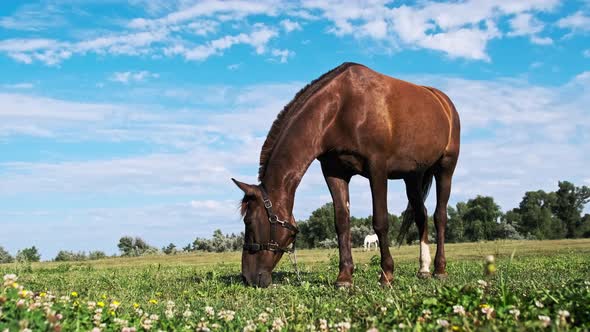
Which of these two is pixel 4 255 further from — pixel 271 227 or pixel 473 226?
pixel 473 226

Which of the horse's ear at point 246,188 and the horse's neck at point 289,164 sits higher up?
the horse's neck at point 289,164

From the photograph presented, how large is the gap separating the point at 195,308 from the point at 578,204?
64.0 metres

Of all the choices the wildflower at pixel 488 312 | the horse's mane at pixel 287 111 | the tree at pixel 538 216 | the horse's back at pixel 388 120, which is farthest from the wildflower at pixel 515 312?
the tree at pixel 538 216

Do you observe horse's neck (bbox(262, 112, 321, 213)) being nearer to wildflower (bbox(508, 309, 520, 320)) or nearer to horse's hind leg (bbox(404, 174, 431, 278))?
horse's hind leg (bbox(404, 174, 431, 278))

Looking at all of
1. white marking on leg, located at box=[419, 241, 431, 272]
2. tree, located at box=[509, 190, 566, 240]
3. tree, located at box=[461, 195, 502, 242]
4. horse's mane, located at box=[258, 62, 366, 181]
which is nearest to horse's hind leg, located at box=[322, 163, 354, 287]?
horse's mane, located at box=[258, 62, 366, 181]

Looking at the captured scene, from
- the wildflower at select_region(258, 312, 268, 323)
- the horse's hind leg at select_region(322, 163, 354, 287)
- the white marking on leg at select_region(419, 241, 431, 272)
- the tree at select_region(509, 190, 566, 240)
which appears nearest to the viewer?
the wildflower at select_region(258, 312, 268, 323)

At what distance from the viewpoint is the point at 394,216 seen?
5106cm

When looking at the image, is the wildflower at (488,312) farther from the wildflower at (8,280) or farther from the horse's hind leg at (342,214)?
the horse's hind leg at (342,214)

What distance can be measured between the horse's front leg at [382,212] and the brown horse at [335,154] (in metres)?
0.01

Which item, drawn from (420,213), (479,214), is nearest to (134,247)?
(420,213)

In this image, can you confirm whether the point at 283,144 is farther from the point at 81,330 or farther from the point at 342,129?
the point at 81,330

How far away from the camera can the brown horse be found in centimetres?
814

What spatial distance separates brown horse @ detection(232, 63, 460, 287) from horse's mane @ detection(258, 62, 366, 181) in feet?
0.05

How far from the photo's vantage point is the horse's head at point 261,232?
808 cm
